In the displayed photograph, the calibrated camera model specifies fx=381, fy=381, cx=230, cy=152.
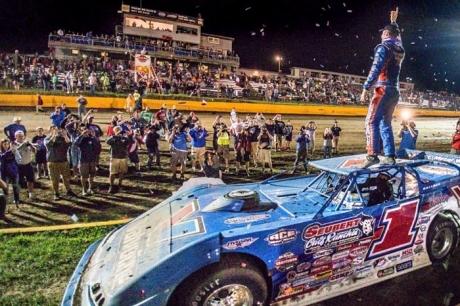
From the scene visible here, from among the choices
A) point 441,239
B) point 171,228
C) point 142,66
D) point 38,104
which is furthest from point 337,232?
point 142,66

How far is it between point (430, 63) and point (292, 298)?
218ft

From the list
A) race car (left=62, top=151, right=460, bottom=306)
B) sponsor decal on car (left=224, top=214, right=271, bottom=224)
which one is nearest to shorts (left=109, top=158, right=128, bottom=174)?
race car (left=62, top=151, right=460, bottom=306)

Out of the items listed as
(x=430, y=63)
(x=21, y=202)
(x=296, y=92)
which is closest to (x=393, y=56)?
(x=21, y=202)

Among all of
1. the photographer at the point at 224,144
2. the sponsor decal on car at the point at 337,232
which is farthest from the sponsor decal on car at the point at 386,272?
the photographer at the point at 224,144

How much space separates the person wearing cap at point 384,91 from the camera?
16.8ft

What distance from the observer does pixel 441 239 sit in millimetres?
5016

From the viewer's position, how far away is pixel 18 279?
16.2 feet

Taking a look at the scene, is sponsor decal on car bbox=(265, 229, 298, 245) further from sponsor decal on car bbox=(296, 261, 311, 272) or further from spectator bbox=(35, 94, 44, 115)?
spectator bbox=(35, 94, 44, 115)

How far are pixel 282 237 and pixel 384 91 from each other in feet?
9.22

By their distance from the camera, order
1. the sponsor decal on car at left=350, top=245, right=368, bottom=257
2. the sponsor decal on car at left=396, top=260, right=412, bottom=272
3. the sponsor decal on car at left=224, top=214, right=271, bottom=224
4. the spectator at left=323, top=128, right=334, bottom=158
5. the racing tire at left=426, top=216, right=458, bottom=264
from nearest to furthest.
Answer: the sponsor decal on car at left=224, top=214, right=271, bottom=224
the sponsor decal on car at left=350, top=245, right=368, bottom=257
the sponsor decal on car at left=396, top=260, right=412, bottom=272
the racing tire at left=426, top=216, right=458, bottom=264
the spectator at left=323, top=128, right=334, bottom=158

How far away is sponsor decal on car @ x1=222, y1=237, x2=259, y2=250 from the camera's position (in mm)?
3520

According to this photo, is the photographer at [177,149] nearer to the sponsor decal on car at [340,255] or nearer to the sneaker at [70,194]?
the sneaker at [70,194]

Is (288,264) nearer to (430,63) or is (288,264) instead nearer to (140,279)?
(140,279)

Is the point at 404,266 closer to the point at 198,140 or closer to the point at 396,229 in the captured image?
the point at 396,229
